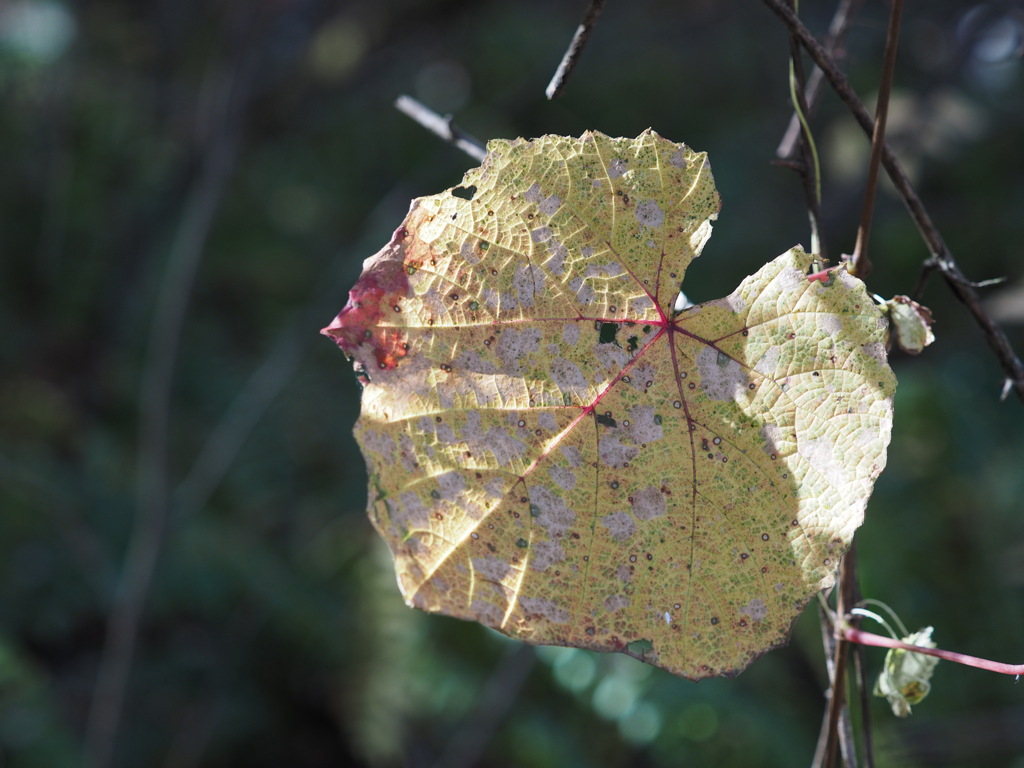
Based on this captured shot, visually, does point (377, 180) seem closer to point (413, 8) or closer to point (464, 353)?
point (413, 8)

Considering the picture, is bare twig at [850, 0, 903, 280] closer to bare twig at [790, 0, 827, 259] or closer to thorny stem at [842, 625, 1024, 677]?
bare twig at [790, 0, 827, 259]

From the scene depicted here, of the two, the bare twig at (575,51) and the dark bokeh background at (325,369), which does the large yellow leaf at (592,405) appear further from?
the dark bokeh background at (325,369)

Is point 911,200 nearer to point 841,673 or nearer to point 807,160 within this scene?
point 807,160

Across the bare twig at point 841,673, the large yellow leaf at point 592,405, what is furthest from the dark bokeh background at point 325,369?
the large yellow leaf at point 592,405

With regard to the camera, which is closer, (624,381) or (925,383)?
(624,381)

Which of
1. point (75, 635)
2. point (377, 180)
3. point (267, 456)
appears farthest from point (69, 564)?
point (377, 180)

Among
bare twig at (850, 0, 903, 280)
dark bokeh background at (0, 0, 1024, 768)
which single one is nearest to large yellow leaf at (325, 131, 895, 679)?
bare twig at (850, 0, 903, 280)
